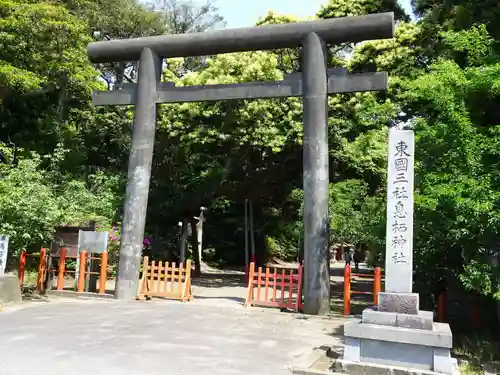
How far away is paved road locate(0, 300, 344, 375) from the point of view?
20.0 ft

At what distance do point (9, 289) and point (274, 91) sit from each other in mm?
7712

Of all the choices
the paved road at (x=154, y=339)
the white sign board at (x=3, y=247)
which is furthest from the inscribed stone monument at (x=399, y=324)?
the white sign board at (x=3, y=247)

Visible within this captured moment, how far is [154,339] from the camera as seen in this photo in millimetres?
7613

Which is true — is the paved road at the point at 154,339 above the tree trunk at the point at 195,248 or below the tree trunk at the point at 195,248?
below

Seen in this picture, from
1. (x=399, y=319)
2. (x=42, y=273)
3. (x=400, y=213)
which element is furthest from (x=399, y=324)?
(x=42, y=273)

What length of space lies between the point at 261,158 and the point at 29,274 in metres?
9.46

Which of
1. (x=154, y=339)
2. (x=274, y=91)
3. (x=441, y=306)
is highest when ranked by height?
(x=274, y=91)

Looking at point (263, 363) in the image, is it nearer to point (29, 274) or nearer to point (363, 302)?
point (363, 302)

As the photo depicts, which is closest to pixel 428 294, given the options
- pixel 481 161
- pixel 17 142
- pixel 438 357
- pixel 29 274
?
pixel 481 161

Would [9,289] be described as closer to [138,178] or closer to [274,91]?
[138,178]

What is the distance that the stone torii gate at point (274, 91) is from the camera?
10742 millimetres

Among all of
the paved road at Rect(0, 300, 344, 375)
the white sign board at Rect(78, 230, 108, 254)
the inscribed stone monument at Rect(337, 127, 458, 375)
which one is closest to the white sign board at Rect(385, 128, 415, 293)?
the inscribed stone monument at Rect(337, 127, 458, 375)

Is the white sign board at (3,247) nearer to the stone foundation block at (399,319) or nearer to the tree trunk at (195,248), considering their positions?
the stone foundation block at (399,319)

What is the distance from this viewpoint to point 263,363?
6480 mm
